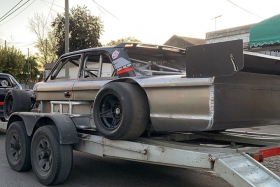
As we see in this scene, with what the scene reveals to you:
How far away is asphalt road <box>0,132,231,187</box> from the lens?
194 inches

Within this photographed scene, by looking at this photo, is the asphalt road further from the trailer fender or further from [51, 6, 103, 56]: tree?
[51, 6, 103, 56]: tree

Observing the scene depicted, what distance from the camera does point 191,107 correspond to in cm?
346

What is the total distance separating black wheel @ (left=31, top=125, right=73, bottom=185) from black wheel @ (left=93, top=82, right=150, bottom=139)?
692mm

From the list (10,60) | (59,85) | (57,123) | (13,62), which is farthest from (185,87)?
(13,62)

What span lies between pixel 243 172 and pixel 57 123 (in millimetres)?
2653

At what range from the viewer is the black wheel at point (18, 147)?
5.36 meters

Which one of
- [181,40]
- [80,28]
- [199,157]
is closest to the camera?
[199,157]

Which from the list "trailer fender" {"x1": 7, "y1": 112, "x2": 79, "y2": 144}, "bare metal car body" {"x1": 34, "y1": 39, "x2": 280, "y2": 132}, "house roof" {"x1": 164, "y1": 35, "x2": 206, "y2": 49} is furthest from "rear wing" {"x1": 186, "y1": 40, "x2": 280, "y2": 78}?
"house roof" {"x1": 164, "y1": 35, "x2": 206, "y2": 49}

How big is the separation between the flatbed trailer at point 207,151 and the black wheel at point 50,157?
0.31m

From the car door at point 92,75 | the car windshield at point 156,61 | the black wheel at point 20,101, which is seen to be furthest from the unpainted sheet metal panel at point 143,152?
the black wheel at point 20,101

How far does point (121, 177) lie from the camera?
17.4 feet

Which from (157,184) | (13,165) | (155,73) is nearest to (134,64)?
(155,73)

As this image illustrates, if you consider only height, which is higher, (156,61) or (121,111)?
(156,61)

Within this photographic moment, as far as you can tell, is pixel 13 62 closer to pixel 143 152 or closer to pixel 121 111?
pixel 121 111
